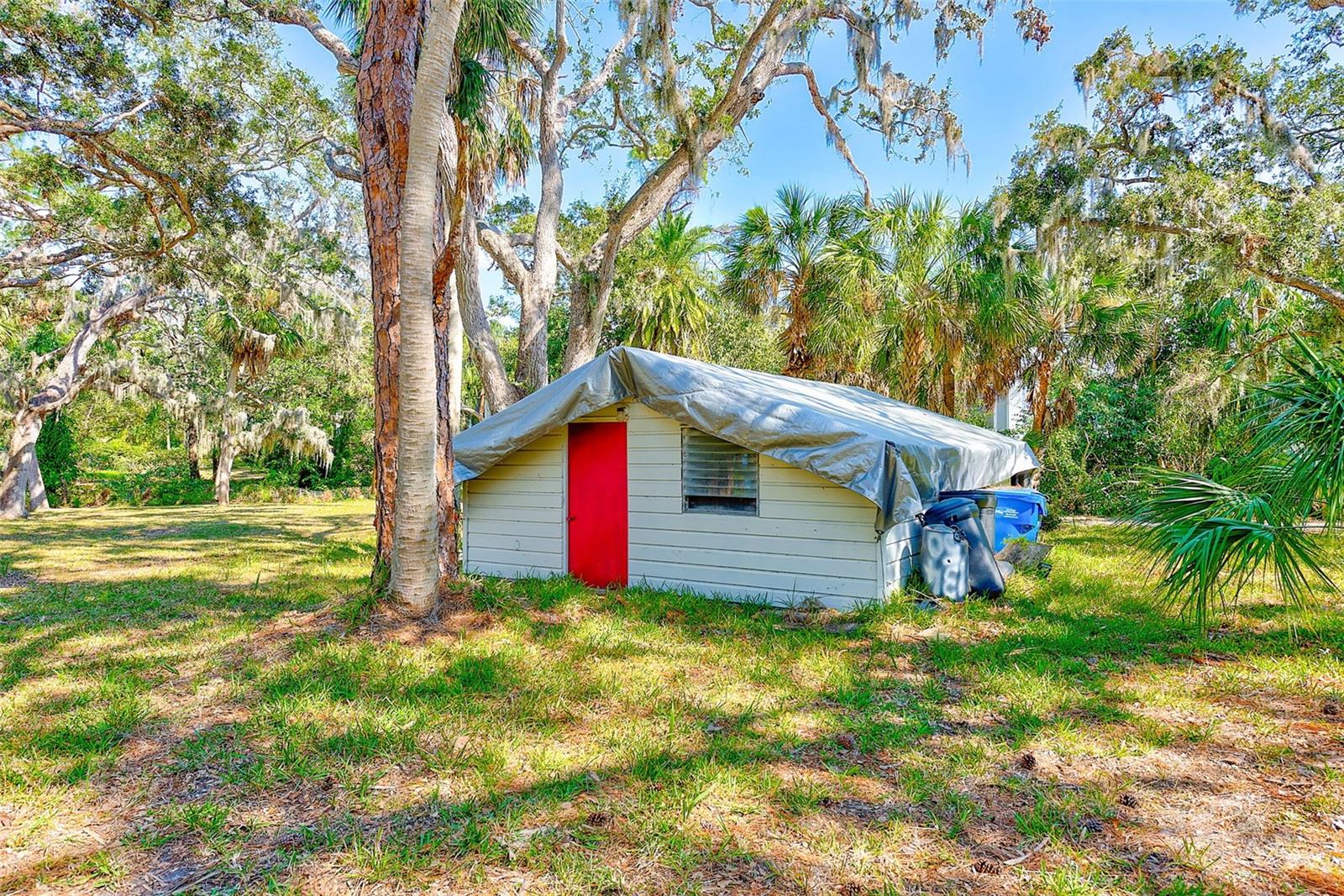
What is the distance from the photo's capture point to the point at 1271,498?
14.8 feet

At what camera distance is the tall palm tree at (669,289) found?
15.1 m

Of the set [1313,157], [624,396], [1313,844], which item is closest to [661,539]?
[624,396]

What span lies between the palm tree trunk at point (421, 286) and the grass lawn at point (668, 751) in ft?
3.67

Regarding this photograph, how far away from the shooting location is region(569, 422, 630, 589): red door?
776 cm

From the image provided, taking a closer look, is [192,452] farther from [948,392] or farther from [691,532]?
[948,392]

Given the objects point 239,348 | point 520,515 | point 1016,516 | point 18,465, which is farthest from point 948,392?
point 18,465

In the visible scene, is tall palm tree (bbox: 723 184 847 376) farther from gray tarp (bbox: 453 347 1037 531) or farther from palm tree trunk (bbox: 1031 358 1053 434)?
gray tarp (bbox: 453 347 1037 531)

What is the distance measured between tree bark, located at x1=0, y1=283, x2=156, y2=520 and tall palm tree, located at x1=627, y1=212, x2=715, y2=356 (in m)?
12.3

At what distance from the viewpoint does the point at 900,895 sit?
8.20 ft

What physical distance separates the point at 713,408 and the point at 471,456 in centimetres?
293

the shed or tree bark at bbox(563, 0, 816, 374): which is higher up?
tree bark at bbox(563, 0, 816, 374)

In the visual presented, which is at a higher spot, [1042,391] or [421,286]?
[1042,391]

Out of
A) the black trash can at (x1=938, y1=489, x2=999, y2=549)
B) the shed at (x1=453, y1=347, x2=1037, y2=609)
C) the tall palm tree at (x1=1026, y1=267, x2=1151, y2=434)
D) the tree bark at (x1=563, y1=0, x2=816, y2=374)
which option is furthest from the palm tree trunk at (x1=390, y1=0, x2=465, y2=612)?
the tall palm tree at (x1=1026, y1=267, x2=1151, y2=434)

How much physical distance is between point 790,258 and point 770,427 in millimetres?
7989
